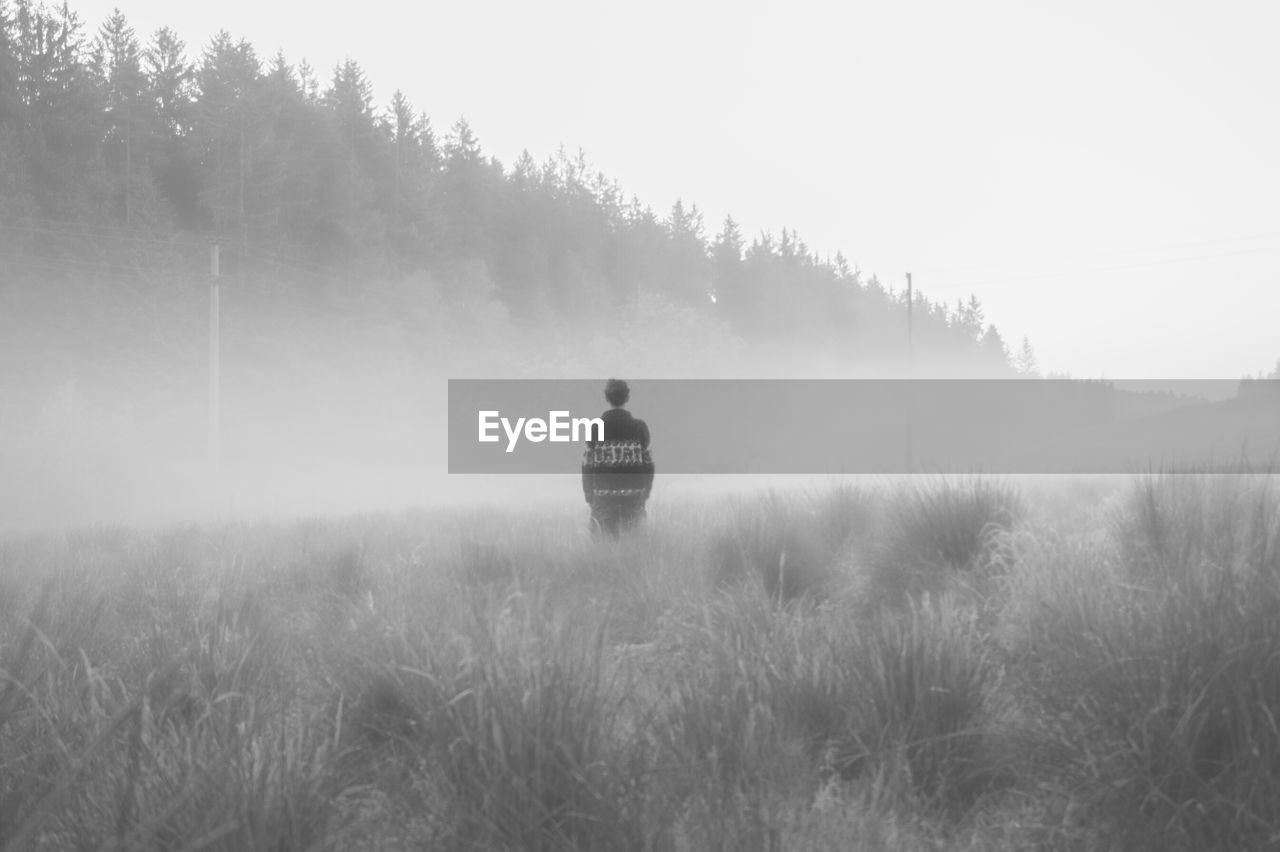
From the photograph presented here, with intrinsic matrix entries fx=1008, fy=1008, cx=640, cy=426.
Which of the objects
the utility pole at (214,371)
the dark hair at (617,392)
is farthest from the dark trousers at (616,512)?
the utility pole at (214,371)

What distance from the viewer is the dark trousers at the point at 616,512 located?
977 centimetres

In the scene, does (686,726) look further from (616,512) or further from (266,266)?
(266,266)

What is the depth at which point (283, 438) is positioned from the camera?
138 ft

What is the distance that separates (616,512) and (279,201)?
1667 inches

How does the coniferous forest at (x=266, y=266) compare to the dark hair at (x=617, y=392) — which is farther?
the coniferous forest at (x=266, y=266)

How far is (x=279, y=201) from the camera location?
47.1 metres

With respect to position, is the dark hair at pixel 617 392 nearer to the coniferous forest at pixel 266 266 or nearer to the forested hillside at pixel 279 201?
the coniferous forest at pixel 266 266

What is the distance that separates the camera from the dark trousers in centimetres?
977

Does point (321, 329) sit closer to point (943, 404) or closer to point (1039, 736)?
point (1039, 736)

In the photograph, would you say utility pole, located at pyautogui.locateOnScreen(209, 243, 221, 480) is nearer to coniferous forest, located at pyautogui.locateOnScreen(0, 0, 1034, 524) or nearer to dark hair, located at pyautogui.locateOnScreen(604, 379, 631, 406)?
coniferous forest, located at pyautogui.locateOnScreen(0, 0, 1034, 524)

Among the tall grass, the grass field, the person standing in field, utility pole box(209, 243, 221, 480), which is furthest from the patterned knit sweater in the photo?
utility pole box(209, 243, 221, 480)
